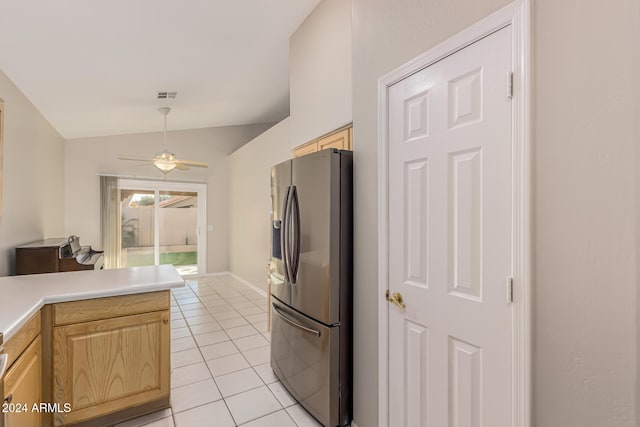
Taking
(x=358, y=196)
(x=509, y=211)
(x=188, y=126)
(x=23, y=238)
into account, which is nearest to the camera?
(x=509, y=211)

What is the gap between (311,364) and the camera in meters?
2.04

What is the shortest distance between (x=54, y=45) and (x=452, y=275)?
336cm

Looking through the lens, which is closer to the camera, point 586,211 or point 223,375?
point 586,211

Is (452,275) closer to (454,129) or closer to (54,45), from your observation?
(454,129)

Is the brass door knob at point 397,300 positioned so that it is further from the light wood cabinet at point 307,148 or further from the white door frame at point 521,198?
the light wood cabinet at point 307,148

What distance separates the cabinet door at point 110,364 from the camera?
69.8 inches

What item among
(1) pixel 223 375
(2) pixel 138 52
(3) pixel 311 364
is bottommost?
(1) pixel 223 375

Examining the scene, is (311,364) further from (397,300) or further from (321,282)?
(397,300)

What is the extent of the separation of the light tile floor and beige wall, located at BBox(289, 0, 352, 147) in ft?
7.36

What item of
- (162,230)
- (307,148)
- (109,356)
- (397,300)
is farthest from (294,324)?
(162,230)

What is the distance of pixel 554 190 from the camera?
3.33ft

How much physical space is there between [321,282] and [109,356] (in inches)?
55.1

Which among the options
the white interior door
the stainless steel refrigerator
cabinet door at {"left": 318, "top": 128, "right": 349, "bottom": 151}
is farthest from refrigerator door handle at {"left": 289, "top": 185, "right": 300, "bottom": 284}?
the white interior door

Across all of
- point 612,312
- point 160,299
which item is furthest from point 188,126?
point 612,312
